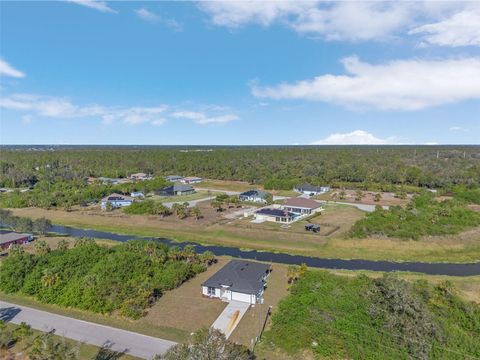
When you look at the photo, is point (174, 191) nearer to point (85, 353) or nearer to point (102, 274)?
point (102, 274)

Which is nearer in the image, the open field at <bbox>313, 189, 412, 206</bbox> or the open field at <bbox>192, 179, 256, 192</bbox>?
the open field at <bbox>313, 189, 412, 206</bbox>

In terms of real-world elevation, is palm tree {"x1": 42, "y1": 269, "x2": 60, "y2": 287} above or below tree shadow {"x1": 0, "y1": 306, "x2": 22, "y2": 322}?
above

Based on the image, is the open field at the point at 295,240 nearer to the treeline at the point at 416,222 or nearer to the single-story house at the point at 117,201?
the treeline at the point at 416,222

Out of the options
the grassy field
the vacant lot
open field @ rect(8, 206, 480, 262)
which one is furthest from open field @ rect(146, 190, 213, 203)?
the grassy field

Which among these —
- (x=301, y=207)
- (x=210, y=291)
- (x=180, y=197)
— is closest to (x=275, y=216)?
(x=301, y=207)

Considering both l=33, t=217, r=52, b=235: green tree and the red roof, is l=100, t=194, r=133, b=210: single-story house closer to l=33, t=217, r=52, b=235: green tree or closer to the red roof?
l=33, t=217, r=52, b=235: green tree

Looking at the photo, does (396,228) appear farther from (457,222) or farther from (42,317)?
(42,317)
